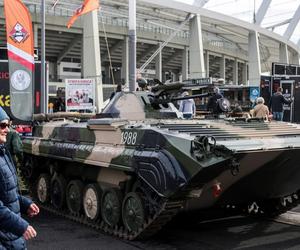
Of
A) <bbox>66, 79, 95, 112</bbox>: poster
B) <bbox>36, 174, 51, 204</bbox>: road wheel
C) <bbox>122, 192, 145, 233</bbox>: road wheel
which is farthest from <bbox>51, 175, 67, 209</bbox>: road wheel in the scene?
<bbox>66, 79, 95, 112</bbox>: poster

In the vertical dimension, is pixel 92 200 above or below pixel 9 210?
below

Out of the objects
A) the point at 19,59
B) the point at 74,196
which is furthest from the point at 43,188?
the point at 19,59

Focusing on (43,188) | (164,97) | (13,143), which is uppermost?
(164,97)

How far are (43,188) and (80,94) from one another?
8.19 metres

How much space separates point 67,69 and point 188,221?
49.4m

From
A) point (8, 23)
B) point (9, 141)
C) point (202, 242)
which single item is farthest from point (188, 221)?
point (8, 23)

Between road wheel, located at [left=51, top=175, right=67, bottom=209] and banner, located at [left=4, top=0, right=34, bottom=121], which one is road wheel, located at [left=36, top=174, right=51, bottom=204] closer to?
road wheel, located at [left=51, top=175, right=67, bottom=209]

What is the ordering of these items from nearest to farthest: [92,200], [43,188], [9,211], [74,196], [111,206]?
[9,211] < [111,206] < [92,200] < [74,196] < [43,188]

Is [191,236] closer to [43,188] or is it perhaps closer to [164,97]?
[164,97]

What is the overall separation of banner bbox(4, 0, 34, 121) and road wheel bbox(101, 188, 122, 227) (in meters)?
5.09

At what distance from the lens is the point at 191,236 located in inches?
292

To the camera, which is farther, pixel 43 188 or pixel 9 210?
pixel 43 188

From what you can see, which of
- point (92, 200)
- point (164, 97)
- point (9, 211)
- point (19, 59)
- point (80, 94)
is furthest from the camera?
point (80, 94)

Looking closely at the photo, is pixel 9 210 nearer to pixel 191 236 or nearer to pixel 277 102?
pixel 191 236
